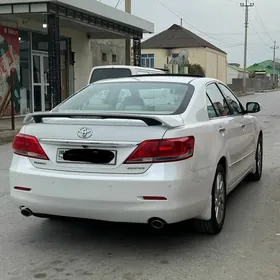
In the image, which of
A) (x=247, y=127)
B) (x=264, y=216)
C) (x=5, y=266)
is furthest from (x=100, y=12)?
(x=5, y=266)

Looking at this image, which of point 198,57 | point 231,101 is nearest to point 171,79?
point 231,101

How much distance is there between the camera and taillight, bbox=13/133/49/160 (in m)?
4.30

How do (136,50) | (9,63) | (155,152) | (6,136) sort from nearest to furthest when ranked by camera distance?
(155,152) → (6,136) → (9,63) → (136,50)

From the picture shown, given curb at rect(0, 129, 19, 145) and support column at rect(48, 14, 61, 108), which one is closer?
curb at rect(0, 129, 19, 145)

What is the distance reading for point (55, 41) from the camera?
50.1 ft

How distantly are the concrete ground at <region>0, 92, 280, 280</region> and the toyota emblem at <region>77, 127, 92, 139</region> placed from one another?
0.84 m

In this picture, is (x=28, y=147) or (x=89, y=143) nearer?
(x=89, y=143)

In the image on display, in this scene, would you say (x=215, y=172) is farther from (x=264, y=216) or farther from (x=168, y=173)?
(x=264, y=216)

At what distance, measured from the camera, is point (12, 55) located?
17344mm

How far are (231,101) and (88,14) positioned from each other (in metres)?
12.4

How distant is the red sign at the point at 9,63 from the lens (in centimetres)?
1673

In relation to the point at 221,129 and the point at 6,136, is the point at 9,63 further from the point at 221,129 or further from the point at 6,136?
the point at 221,129

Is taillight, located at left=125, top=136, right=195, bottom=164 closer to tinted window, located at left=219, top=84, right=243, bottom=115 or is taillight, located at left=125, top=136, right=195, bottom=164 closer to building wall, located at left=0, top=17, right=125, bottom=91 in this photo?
tinted window, located at left=219, top=84, right=243, bottom=115

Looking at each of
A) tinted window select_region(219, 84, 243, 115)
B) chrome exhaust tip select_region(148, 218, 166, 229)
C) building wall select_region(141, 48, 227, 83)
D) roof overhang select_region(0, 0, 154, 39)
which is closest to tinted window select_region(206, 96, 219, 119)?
tinted window select_region(219, 84, 243, 115)
